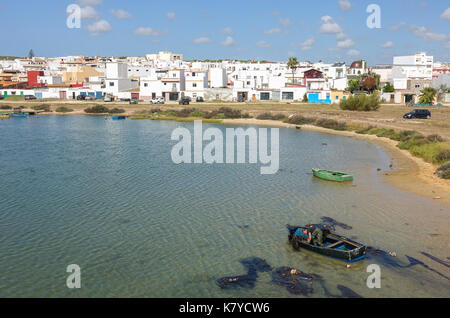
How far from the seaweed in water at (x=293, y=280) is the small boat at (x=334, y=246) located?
196cm

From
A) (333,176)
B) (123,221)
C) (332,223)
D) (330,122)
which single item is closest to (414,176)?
(333,176)

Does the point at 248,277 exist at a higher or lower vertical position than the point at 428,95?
lower

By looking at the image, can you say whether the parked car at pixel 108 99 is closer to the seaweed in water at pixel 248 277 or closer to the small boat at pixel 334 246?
the small boat at pixel 334 246

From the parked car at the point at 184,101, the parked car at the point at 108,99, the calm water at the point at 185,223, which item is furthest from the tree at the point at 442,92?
the parked car at the point at 108,99

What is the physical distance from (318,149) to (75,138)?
108 feet

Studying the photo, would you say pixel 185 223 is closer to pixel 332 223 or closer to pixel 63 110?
pixel 332 223

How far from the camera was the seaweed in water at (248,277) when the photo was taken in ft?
55.4

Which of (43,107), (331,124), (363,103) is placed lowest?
(331,124)

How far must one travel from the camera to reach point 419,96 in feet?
312

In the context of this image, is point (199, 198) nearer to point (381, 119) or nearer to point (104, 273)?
point (104, 273)

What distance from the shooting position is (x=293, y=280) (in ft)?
56.2

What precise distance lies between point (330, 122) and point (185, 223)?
4869 centimetres

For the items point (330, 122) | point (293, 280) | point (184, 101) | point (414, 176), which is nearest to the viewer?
point (293, 280)

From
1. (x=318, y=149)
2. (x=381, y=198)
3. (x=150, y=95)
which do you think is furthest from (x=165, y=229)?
(x=150, y=95)
